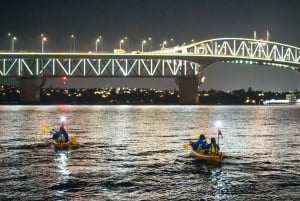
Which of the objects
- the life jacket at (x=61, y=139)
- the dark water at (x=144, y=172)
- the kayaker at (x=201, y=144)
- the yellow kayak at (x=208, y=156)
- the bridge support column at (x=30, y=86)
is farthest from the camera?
the bridge support column at (x=30, y=86)

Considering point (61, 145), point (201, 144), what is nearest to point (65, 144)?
point (61, 145)

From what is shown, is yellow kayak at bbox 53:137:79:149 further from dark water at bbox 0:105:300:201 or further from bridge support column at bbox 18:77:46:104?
bridge support column at bbox 18:77:46:104

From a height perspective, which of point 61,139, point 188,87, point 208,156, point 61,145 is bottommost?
point 208,156

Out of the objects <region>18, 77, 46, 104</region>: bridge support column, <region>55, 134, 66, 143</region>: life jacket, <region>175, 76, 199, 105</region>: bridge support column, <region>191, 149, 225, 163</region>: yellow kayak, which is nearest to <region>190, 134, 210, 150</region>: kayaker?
→ <region>191, 149, 225, 163</region>: yellow kayak

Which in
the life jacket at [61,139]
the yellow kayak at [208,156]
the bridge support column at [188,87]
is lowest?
the yellow kayak at [208,156]

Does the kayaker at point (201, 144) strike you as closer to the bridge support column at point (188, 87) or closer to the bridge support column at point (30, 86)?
the bridge support column at point (188, 87)

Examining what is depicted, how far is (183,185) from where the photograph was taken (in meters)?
27.0

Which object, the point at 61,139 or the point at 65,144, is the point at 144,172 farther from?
the point at 61,139

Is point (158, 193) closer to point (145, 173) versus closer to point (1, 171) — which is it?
point (145, 173)

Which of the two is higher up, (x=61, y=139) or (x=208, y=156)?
(x=61, y=139)

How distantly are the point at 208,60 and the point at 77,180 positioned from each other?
14010cm

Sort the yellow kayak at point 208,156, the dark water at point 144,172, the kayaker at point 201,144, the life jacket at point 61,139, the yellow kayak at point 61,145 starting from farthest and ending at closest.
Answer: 1. the life jacket at point 61,139
2. the yellow kayak at point 61,145
3. the kayaker at point 201,144
4. the yellow kayak at point 208,156
5. the dark water at point 144,172

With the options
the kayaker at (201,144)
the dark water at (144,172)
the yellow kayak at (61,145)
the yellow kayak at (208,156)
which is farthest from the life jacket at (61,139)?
the yellow kayak at (208,156)

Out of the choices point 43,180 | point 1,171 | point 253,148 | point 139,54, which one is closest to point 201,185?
point 43,180
